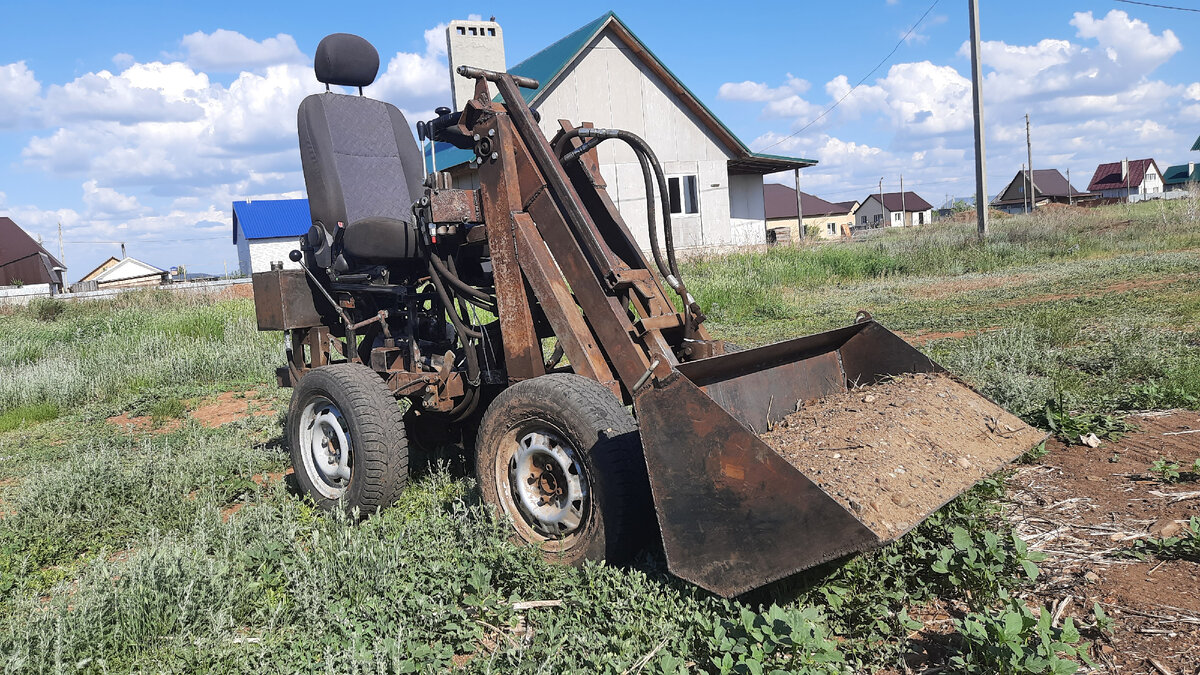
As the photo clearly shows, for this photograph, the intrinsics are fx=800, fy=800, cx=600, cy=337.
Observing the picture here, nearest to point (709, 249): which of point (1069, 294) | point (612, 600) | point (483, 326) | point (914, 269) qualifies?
point (914, 269)

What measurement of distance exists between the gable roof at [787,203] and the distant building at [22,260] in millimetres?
49553

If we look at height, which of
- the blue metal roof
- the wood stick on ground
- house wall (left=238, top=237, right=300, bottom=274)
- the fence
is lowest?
the wood stick on ground

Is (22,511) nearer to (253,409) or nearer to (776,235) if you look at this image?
(253,409)

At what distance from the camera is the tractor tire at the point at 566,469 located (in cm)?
Result: 316

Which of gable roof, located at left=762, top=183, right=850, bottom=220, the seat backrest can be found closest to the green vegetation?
the seat backrest

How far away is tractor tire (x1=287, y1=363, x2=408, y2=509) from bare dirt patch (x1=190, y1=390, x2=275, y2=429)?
3.43 m

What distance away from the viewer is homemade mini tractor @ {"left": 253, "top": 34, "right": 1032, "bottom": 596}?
9.06ft

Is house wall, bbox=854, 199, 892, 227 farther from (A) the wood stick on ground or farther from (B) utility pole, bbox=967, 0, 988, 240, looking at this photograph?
(A) the wood stick on ground

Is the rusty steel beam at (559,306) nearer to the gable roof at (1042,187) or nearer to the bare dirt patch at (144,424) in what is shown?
the bare dirt patch at (144,424)

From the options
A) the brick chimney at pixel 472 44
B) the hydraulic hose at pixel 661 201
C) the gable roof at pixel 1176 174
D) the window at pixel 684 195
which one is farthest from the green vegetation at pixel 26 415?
the gable roof at pixel 1176 174

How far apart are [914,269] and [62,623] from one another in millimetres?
18937

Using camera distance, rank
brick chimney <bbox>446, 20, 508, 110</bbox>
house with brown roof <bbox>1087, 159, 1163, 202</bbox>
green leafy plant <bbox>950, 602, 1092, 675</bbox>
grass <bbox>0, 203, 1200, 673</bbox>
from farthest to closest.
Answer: house with brown roof <bbox>1087, 159, 1163, 202</bbox> → brick chimney <bbox>446, 20, 508, 110</bbox> → grass <bbox>0, 203, 1200, 673</bbox> → green leafy plant <bbox>950, 602, 1092, 675</bbox>

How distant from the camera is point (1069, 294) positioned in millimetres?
11977

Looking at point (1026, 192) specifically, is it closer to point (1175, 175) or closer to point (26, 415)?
point (1175, 175)
